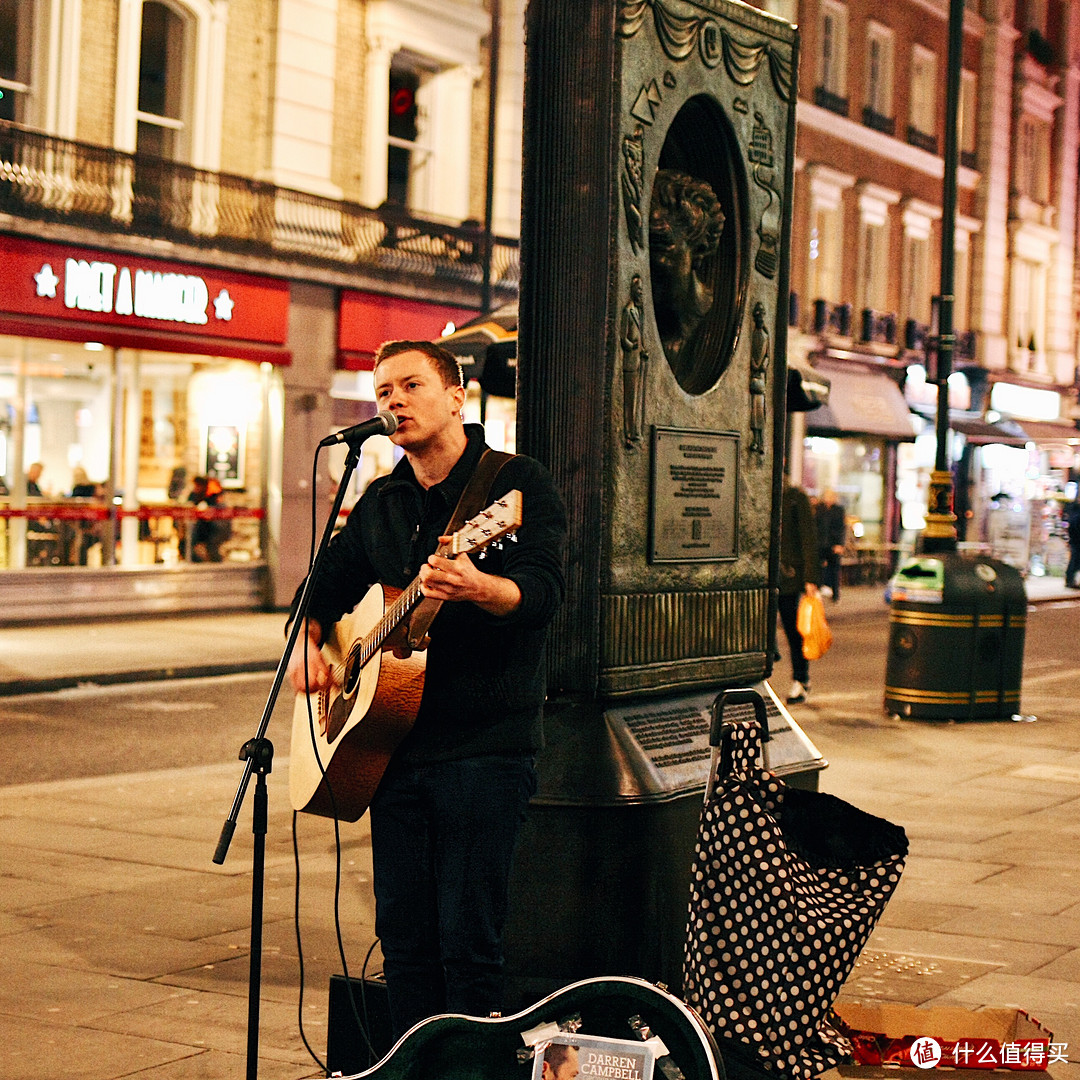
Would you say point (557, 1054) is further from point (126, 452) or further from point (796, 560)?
point (126, 452)

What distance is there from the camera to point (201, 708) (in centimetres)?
1296

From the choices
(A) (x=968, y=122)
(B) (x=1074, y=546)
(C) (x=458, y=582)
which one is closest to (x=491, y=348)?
(C) (x=458, y=582)

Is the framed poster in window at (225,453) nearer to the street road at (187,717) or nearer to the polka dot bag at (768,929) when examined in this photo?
the street road at (187,717)

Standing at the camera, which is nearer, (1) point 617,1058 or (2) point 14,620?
(1) point 617,1058

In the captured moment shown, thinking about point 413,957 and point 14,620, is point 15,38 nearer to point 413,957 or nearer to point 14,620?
point 14,620

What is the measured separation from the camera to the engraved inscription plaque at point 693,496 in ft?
16.9

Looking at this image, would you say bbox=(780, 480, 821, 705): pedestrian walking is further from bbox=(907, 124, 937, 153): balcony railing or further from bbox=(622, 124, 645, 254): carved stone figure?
bbox=(907, 124, 937, 153): balcony railing

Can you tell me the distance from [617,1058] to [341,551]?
150 centimetres

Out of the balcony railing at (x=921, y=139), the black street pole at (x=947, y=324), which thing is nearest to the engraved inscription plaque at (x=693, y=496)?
the black street pole at (x=947, y=324)

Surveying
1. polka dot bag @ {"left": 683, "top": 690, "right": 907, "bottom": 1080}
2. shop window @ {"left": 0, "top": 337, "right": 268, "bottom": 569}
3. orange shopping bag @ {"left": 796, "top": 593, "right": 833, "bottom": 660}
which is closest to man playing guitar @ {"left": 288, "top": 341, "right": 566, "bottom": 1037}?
polka dot bag @ {"left": 683, "top": 690, "right": 907, "bottom": 1080}

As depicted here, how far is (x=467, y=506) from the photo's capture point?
3.98 m

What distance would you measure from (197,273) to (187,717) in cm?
905

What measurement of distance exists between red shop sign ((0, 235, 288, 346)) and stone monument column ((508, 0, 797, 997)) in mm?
14137

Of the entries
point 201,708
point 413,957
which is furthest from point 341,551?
point 201,708
